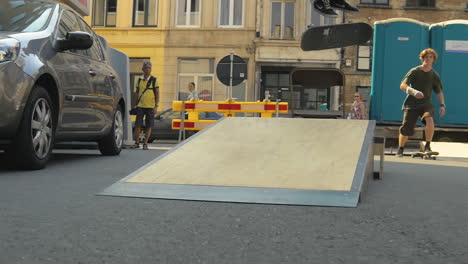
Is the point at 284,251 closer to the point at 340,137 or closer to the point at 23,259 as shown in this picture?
the point at 23,259

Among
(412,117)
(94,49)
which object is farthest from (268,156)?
(412,117)

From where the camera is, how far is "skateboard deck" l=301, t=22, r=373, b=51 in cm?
905

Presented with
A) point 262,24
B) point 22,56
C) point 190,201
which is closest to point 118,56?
point 22,56

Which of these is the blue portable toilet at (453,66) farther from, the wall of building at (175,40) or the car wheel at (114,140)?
the wall of building at (175,40)

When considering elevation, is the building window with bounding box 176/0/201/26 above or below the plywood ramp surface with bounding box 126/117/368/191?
above

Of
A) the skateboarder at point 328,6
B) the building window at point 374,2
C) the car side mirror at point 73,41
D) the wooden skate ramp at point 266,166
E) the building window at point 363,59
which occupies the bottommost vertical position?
the wooden skate ramp at point 266,166

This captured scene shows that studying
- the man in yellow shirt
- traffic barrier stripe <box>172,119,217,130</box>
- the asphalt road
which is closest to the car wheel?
the man in yellow shirt

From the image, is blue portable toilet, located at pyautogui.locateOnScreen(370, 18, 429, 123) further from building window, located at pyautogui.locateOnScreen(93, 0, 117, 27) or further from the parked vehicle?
building window, located at pyautogui.locateOnScreen(93, 0, 117, 27)

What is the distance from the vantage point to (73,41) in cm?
678

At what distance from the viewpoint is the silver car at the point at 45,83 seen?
5.87 m

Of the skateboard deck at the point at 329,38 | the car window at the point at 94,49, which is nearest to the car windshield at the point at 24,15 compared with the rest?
the car window at the point at 94,49

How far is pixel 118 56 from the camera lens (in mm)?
11734

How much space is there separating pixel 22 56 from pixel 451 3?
30.0m

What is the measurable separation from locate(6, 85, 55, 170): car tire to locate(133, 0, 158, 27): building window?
2588 centimetres
